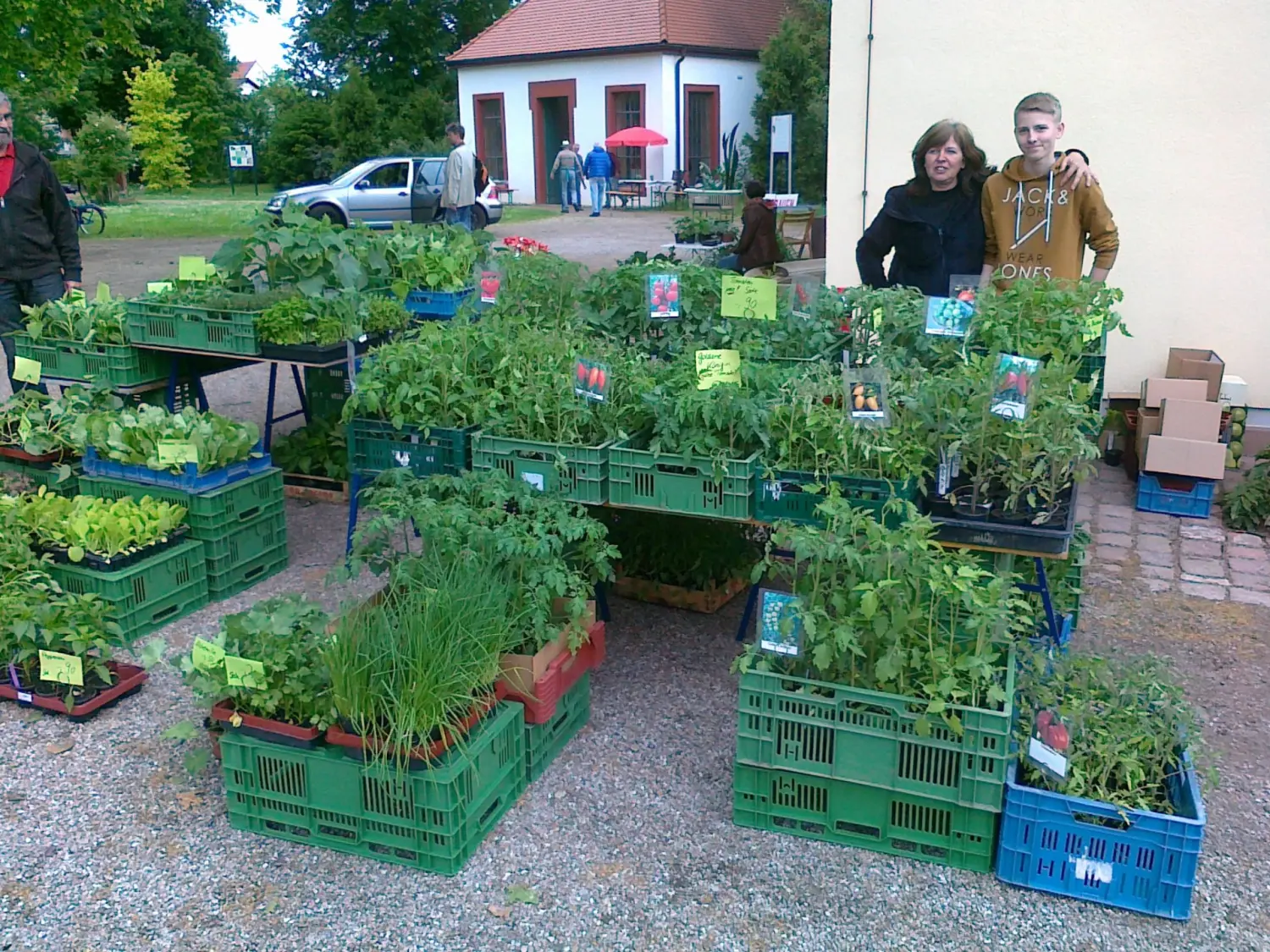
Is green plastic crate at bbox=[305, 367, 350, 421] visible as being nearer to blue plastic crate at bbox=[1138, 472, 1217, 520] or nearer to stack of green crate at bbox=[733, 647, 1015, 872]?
stack of green crate at bbox=[733, 647, 1015, 872]

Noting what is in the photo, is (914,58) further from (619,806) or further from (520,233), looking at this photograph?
(520,233)

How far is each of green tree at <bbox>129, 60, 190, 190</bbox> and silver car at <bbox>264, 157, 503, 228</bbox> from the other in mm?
15521

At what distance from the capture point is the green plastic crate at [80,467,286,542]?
4684 mm

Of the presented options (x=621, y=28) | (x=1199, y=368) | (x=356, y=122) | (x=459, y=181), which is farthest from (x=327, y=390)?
(x=356, y=122)

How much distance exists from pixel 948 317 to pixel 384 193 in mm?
15605

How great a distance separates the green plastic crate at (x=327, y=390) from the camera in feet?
20.7

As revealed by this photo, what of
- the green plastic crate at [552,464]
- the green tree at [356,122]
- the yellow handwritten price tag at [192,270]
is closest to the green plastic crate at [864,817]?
the green plastic crate at [552,464]

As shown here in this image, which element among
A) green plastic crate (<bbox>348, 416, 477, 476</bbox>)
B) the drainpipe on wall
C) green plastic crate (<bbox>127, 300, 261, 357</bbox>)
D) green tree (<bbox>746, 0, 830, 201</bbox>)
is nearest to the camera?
green plastic crate (<bbox>348, 416, 477, 476</bbox>)

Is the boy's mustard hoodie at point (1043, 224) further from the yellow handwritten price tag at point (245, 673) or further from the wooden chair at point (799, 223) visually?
the wooden chair at point (799, 223)

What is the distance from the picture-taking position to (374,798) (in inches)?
121

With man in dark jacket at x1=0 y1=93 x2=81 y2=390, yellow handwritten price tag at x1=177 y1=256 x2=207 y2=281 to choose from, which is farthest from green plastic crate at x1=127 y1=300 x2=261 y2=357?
man in dark jacket at x1=0 y1=93 x2=81 y2=390

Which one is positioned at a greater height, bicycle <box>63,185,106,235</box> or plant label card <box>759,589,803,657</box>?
bicycle <box>63,185,106,235</box>

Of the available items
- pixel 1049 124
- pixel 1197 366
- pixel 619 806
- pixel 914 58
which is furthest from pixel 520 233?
pixel 619 806

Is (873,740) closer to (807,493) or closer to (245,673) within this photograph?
(807,493)
